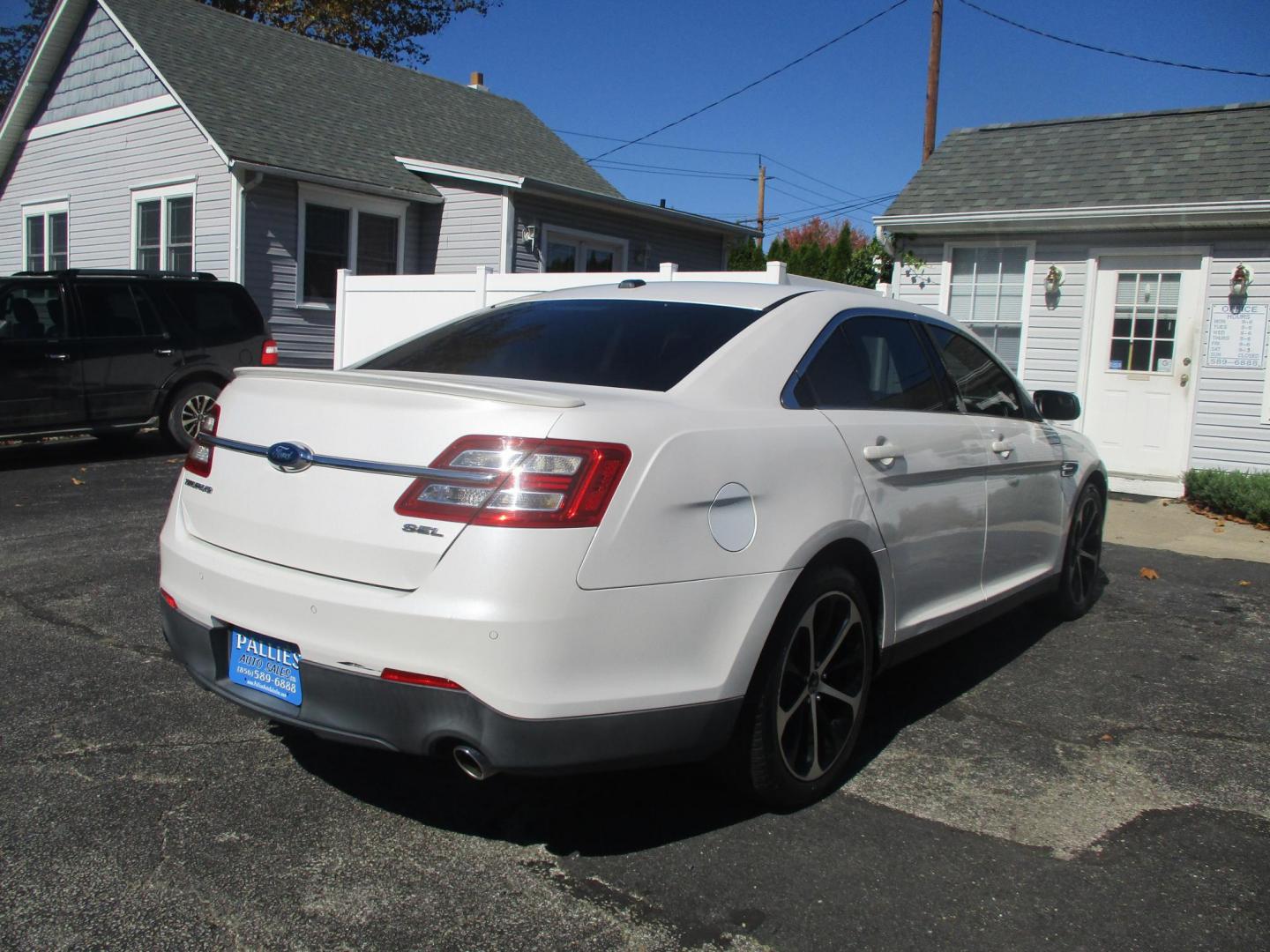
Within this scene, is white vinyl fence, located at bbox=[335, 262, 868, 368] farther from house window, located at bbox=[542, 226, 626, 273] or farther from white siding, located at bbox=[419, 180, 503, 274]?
house window, located at bbox=[542, 226, 626, 273]

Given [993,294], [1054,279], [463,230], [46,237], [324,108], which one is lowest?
[993,294]

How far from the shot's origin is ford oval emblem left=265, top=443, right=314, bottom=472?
9.91ft

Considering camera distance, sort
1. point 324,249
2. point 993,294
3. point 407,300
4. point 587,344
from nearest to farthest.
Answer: point 587,344 < point 993,294 < point 407,300 < point 324,249

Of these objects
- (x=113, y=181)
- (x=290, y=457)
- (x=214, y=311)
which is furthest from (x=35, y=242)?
(x=290, y=457)

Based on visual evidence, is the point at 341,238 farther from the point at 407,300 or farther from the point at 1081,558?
the point at 1081,558

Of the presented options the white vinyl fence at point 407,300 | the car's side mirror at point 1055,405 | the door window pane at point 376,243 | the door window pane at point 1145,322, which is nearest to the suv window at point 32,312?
the white vinyl fence at point 407,300

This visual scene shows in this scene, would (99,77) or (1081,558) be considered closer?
(1081,558)

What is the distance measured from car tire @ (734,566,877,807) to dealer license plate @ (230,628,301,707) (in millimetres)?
1223

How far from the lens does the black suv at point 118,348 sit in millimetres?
9820

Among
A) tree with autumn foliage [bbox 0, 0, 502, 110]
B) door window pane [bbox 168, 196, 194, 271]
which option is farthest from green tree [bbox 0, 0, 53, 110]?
door window pane [bbox 168, 196, 194, 271]

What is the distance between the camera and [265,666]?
3.04m

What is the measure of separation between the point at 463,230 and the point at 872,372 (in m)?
13.1

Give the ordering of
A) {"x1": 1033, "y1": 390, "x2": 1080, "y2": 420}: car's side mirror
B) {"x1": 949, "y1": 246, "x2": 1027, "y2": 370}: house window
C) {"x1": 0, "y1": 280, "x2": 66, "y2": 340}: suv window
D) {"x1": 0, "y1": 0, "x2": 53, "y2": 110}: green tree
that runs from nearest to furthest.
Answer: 1. {"x1": 1033, "y1": 390, "x2": 1080, "y2": 420}: car's side mirror
2. {"x1": 0, "y1": 280, "x2": 66, "y2": 340}: suv window
3. {"x1": 949, "y1": 246, "x2": 1027, "y2": 370}: house window
4. {"x1": 0, "y1": 0, "x2": 53, "y2": 110}: green tree

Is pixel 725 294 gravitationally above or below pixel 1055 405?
above
